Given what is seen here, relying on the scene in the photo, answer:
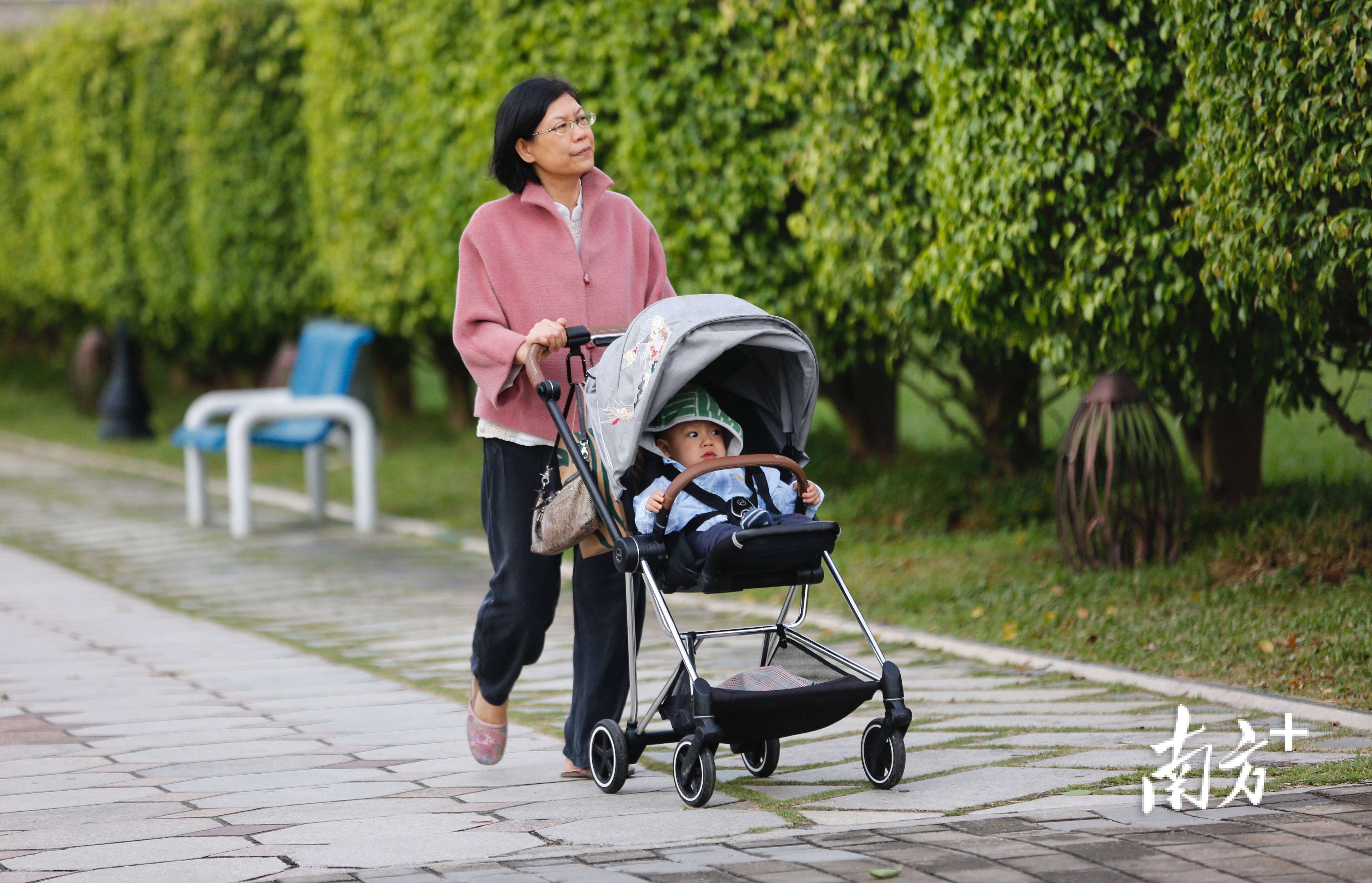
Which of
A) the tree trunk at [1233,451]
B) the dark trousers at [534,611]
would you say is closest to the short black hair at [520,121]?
the dark trousers at [534,611]

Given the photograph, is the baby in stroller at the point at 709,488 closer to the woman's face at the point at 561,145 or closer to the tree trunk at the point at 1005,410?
the woman's face at the point at 561,145

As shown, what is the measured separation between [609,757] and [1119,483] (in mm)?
3536

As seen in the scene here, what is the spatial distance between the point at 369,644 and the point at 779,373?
10.3 feet

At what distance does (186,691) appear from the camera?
6.16m

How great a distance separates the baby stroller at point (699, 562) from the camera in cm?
420

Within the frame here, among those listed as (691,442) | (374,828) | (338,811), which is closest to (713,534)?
(691,442)

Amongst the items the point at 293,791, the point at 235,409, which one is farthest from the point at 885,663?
the point at 235,409

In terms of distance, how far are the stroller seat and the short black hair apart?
1.36 meters

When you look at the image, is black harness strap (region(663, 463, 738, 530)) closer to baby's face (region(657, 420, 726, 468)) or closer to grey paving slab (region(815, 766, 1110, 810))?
baby's face (region(657, 420, 726, 468))

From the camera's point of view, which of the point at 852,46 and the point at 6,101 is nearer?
the point at 852,46

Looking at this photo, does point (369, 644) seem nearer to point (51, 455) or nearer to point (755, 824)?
point (755, 824)

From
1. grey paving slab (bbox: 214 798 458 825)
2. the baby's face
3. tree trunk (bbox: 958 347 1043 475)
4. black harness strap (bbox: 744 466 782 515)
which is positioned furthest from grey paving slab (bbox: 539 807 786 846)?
tree trunk (bbox: 958 347 1043 475)

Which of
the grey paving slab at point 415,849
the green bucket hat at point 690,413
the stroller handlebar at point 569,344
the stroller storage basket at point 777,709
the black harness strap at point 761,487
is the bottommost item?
the grey paving slab at point 415,849

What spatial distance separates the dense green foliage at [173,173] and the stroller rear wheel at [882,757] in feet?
39.6
